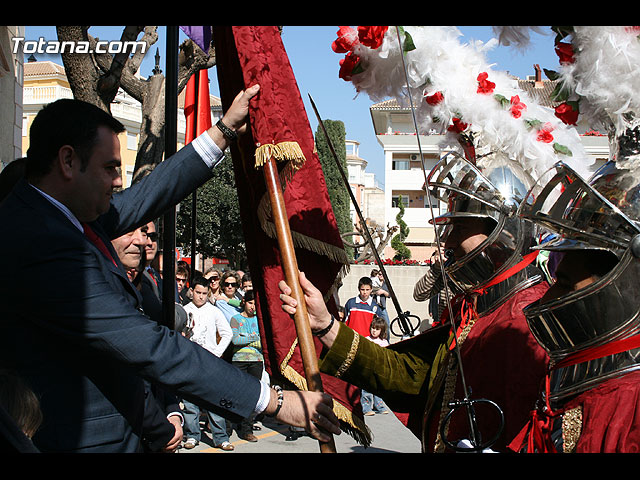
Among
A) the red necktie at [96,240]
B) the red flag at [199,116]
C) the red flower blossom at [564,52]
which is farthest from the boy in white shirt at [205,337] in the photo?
the red flower blossom at [564,52]

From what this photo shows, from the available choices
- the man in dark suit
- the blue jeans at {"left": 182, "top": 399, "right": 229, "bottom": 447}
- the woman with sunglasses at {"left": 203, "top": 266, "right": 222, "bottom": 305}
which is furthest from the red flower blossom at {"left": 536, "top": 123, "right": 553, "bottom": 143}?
the woman with sunglasses at {"left": 203, "top": 266, "right": 222, "bottom": 305}

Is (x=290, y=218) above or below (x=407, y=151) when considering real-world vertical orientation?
below

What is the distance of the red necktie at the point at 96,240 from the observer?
7.82 feet

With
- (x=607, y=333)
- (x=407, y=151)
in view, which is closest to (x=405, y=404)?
(x=607, y=333)

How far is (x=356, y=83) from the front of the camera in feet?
11.4

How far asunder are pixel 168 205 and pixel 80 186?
2.49 ft

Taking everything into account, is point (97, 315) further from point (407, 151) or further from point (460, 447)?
point (407, 151)

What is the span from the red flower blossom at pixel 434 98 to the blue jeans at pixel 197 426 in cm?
495

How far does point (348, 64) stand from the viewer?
340cm

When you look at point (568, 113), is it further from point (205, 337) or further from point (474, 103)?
point (205, 337)

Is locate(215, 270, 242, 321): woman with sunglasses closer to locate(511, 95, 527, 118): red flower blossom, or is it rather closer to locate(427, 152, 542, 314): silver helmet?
locate(511, 95, 527, 118): red flower blossom

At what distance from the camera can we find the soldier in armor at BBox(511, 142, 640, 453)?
6.49 feet
